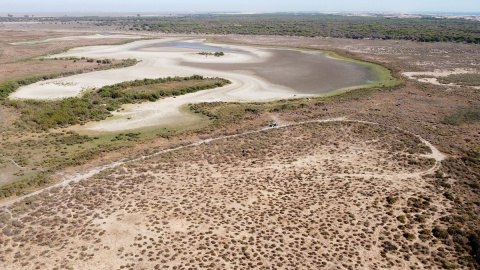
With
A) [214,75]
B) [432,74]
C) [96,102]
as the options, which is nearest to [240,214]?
[96,102]

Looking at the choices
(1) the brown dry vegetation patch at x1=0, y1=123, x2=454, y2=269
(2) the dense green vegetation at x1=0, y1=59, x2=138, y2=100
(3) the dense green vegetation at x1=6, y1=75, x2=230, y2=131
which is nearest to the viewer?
(1) the brown dry vegetation patch at x1=0, y1=123, x2=454, y2=269

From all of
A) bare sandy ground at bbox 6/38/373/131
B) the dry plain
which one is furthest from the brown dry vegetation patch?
bare sandy ground at bbox 6/38/373/131

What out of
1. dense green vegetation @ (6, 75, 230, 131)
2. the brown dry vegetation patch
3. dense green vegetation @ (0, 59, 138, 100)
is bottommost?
the brown dry vegetation patch

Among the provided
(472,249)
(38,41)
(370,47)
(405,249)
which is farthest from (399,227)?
(38,41)

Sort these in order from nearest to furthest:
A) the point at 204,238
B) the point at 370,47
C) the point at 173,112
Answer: the point at 204,238 → the point at 173,112 → the point at 370,47

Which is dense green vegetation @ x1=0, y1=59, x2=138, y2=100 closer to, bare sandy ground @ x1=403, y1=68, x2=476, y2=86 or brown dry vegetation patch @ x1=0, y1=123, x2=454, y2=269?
brown dry vegetation patch @ x1=0, y1=123, x2=454, y2=269

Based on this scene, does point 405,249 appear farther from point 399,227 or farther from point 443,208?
point 443,208

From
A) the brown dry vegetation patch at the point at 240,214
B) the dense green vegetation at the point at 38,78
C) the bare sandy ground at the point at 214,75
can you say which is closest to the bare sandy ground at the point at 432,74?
the bare sandy ground at the point at 214,75
